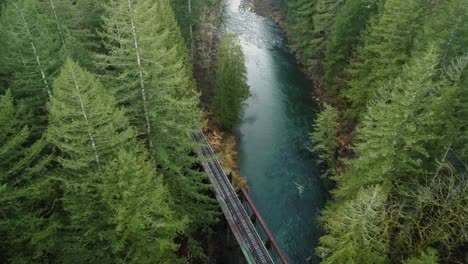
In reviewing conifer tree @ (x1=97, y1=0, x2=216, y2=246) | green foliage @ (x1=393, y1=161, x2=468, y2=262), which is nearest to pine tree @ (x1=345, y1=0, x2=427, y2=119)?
green foliage @ (x1=393, y1=161, x2=468, y2=262)

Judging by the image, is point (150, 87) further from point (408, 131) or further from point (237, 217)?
point (408, 131)

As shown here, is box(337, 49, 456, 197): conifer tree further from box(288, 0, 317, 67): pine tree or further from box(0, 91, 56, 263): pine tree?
box(288, 0, 317, 67): pine tree

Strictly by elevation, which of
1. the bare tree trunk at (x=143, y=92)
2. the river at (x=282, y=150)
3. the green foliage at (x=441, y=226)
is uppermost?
the bare tree trunk at (x=143, y=92)

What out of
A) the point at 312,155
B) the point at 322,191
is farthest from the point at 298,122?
the point at 322,191

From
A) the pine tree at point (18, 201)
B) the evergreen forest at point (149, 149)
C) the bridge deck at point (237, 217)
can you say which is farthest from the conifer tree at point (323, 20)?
the pine tree at point (18, 201)

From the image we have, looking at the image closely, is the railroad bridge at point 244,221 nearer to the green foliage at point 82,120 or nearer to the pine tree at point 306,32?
the green foliage at point 82,120

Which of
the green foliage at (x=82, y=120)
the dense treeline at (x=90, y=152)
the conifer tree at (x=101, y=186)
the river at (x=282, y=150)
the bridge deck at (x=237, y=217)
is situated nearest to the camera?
the conifer tree at (x=101, y=186)
